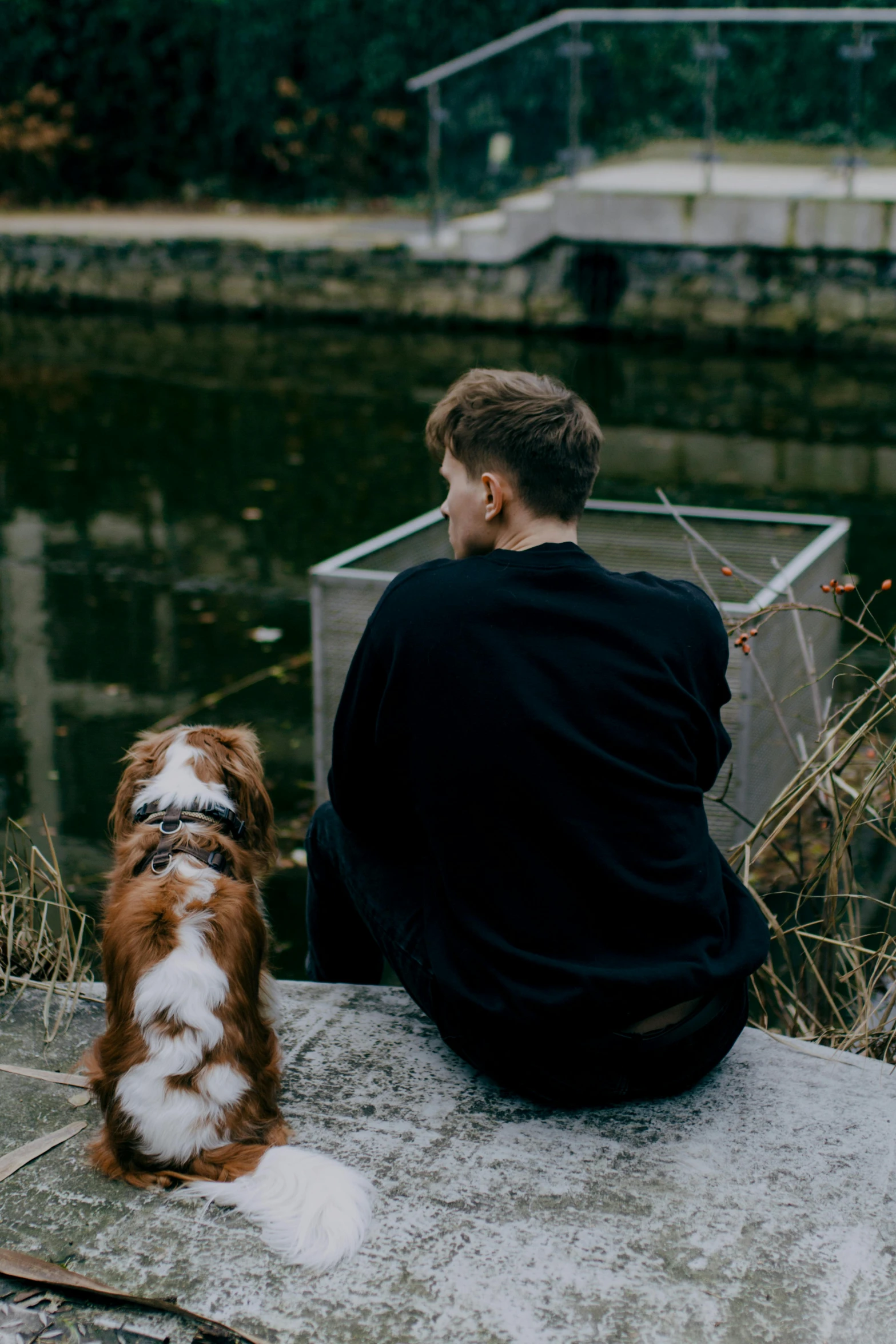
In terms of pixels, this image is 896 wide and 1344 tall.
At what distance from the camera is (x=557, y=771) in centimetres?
211

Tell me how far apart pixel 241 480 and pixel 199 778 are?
19.8 feet

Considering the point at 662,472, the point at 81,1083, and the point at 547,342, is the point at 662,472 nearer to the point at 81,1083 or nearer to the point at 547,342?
the point at 547,342

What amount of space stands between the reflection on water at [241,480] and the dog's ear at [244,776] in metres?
1.19

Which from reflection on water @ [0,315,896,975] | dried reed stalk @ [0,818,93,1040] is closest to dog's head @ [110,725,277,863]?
dried reed stalk @ [0,818,93,1040]

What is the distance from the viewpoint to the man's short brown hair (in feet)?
7.23

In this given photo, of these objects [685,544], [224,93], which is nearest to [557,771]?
[685,544]

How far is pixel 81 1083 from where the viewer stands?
2.50 meters

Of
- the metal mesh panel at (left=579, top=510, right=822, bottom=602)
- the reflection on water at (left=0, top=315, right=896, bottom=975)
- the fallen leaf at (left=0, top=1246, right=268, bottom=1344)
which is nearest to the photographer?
the fallen leaf at (left=0, top=1246, right=268, bottom=1344)

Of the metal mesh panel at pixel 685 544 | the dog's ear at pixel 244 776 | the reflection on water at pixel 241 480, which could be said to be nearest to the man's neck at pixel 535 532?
the dog's ear at pixel 244 776

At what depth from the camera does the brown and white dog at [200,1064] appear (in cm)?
210

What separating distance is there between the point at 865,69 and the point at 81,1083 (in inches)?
435

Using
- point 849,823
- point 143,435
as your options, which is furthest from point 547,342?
point 849,823

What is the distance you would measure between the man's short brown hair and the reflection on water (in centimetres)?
189

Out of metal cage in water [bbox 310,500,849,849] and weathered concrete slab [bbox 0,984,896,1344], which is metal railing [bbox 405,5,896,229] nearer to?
metal cage in water [bbox 310,500,849,849]
